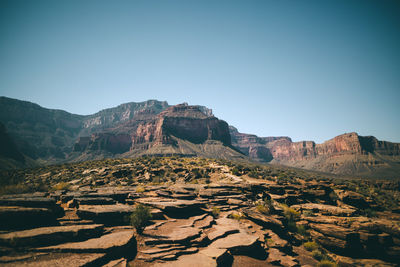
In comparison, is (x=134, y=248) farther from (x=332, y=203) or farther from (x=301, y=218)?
(x=332, y=203)

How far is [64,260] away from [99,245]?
1409 millimetres

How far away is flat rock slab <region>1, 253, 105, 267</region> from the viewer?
682 centimetres

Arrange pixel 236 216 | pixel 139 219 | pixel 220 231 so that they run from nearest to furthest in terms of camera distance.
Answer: pixel 139 219, pixel 220 231, pixel 236 216

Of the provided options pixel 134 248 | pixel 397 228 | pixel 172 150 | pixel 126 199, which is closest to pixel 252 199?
pixel 397 228

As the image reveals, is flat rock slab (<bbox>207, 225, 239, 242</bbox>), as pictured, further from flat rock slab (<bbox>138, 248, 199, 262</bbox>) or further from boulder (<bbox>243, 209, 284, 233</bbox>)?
boulder (<bbox>243, 209, 284, 233</bbox>)

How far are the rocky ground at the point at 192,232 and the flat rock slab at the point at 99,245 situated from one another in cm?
4

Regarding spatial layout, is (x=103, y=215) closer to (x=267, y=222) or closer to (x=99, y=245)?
(x=99, y=245)

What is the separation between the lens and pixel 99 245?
336 inches

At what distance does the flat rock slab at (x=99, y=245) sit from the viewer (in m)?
8.02

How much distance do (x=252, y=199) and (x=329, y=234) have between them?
8.59 metres

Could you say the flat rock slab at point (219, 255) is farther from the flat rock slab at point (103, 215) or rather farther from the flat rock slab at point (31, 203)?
the flat rock slab at point (31, 203)

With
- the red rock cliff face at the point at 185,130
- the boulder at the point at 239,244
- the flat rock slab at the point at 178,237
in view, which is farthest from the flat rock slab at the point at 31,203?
the red rock cliff face at the point at 185,130

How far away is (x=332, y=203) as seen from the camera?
2323 cm

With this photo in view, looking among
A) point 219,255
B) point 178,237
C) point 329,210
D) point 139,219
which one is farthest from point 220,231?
point 329,210
